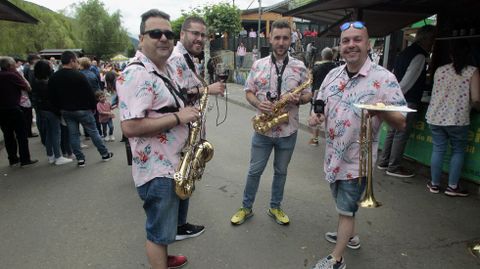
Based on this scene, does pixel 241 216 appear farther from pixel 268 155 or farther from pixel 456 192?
pixel 456 192

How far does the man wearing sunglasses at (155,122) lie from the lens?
6.12ft

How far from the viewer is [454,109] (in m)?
4.13

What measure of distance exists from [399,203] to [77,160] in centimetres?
529

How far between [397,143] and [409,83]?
0.92m

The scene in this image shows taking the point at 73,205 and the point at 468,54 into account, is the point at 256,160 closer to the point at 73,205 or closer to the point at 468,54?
the point at 73,205

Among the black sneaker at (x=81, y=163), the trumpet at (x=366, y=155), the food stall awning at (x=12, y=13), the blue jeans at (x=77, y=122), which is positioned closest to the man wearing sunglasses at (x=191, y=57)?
the trumpet at (x=366, y=155)

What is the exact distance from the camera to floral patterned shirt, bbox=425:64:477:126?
406 centimetres

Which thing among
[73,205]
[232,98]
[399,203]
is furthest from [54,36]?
[399,203]

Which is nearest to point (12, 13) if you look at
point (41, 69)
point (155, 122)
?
point (41, 69)

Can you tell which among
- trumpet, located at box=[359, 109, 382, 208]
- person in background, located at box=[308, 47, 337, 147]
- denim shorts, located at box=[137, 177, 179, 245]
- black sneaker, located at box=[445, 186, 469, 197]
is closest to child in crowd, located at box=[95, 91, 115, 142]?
person in background, located at box=[308, 47, 337, 147]

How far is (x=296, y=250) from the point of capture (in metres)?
3.09

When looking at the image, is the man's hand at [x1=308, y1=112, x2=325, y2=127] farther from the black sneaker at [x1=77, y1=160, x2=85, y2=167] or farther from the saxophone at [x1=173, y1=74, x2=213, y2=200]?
the black sneaker at [x1=77, y1=160, x2=85, y2=167]

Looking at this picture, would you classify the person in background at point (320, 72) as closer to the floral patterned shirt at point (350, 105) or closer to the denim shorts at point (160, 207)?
the floral patterned shirt at point (350, 105)

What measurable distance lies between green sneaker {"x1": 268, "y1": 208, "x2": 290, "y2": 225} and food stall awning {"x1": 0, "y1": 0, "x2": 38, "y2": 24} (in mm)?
5008
